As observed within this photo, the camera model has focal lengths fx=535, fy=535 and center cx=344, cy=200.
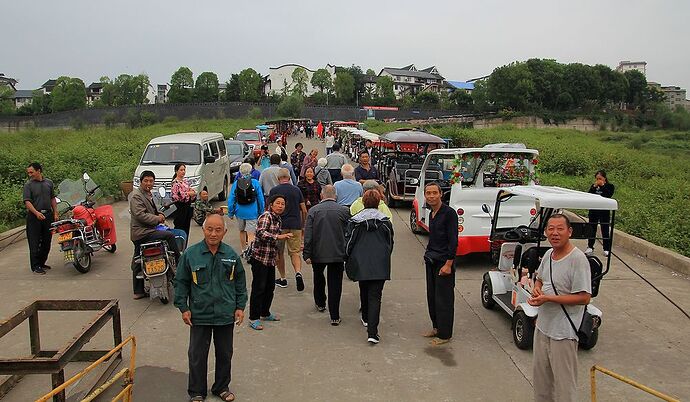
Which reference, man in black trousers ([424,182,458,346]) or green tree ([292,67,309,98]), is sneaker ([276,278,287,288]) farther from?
green tree ([292,67,309,98])

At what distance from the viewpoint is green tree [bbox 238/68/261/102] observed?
Answer: 106 metres

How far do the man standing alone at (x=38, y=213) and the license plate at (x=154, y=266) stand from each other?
2461mm

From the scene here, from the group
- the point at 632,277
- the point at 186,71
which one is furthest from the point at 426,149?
the point at 186,71

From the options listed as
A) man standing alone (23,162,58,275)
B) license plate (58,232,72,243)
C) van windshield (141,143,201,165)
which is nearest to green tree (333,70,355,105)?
van windshield (141,143,201,165)

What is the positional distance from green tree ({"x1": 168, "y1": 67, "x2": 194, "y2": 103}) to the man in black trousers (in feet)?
335

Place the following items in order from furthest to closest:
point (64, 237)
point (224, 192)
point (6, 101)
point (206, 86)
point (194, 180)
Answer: point (6, 101), point (206, 86), point (224, 192), point (194, 180), point (64, 237)

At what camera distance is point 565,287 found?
3.87 metres

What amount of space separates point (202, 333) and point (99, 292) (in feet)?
12.8

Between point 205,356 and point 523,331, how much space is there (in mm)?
3277

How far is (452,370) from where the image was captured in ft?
17.1

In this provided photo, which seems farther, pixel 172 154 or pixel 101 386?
pixel 172 154

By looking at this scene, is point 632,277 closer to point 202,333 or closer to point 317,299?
point 317,299

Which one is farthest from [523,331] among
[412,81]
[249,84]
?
[412,81]

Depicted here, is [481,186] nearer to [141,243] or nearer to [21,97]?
[141,243]
